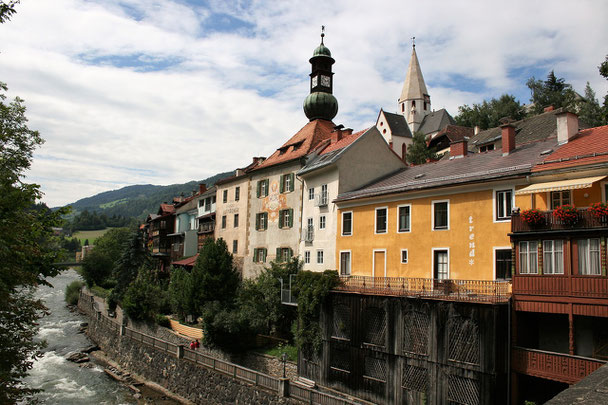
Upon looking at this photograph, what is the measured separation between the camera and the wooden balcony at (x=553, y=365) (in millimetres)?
15156

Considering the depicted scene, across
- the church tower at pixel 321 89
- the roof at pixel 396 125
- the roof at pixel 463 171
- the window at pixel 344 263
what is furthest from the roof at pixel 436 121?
the window at pixel 344 263

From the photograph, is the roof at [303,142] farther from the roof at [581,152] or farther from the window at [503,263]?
the roof at [581,152]

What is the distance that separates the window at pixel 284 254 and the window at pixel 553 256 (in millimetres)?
18050

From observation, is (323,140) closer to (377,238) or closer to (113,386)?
(377,238)

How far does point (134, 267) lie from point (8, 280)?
4350 cm

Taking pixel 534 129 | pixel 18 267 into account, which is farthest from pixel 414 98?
pixel 18 267

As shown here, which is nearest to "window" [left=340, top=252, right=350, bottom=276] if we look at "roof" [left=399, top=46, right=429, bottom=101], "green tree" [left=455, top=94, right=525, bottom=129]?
"green tree" [left=455, top=94, right=525, bottom=129]

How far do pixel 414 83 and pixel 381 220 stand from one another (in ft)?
242

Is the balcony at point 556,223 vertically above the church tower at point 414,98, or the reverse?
the church tower at point 414,98

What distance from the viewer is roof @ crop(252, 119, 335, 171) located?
1442 inches

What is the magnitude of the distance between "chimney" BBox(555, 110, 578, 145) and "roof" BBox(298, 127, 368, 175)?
12.3m

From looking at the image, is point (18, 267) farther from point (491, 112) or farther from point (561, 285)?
point (491, 112)

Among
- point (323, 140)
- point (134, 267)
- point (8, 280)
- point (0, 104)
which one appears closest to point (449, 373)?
point (8, 280)

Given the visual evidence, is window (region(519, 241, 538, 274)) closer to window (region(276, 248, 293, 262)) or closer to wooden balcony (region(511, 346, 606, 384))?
wooden balcony (region(511, 346, 606, 384))
